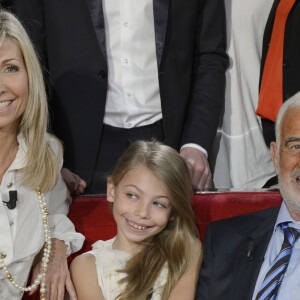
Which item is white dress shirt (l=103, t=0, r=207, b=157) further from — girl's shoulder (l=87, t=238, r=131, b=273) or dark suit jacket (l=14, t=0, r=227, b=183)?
girl's shoulder (l=87, t=238, r=131, b=273)

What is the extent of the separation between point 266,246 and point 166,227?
0.33 m

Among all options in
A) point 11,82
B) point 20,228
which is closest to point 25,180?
point 20,228

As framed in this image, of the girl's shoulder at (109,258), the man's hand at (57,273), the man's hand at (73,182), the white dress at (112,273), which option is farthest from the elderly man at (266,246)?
the man's hand at (73,182)

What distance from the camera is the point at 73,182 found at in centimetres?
269

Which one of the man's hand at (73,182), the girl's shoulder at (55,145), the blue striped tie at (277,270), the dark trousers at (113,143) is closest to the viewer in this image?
the blue striped tie at (277,270)

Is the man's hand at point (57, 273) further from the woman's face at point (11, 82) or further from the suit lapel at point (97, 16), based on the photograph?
the suit lapel at point (97, 16)

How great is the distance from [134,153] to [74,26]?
51 centimetres

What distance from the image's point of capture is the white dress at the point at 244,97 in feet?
9.60

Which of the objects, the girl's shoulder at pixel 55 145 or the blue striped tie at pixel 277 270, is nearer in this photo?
the blue striped tie at pixel 277 270

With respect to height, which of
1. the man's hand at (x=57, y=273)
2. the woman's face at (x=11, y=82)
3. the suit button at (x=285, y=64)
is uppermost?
the woman's face at (x=11, y=82)

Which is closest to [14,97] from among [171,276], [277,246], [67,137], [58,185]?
[58,185]

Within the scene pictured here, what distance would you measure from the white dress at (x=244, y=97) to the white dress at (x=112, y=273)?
0.70 meters

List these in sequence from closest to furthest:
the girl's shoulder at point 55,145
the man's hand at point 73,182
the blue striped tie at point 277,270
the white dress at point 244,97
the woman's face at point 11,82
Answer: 1. the blue striped tie at point 277,270
2. the woman's face at point 11,82
3. the girl's shoulder at point 55,145
4. the man's hand at point 73,182
5. the white dress at point 244,97

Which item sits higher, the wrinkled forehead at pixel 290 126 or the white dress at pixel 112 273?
the wrinkled forehead at pixel 290 126
